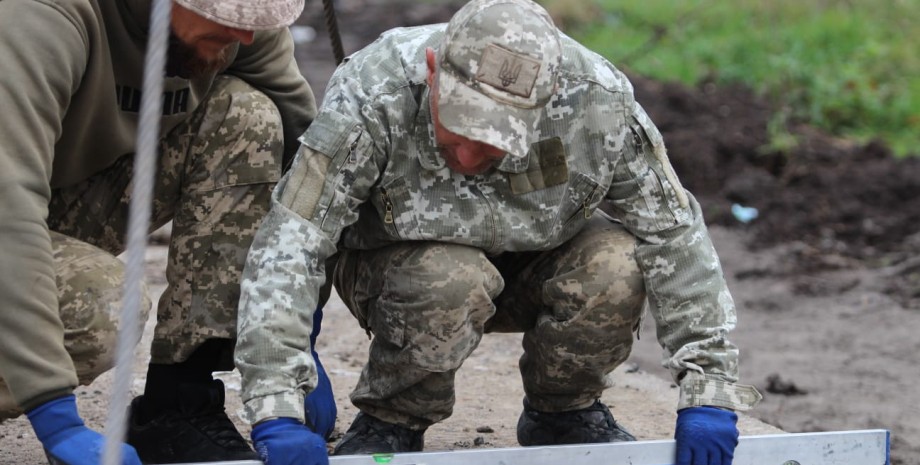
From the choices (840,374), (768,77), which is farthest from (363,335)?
(768,77)

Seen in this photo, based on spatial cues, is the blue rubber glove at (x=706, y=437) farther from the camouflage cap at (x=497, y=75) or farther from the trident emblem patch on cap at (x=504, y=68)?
the trident emblem patch on cap at (x=504, y=68)

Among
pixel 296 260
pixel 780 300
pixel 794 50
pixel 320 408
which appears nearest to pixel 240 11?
pixel 296 260

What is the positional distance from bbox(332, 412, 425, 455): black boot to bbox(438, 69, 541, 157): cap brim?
31.6 inches

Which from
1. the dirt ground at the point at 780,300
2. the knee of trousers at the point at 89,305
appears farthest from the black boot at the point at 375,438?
the knee of trousers at the point at 89,305

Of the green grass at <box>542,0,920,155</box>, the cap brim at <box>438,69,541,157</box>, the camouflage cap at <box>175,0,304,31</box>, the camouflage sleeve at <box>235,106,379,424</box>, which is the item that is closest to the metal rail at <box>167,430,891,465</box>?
the camouflage sleeve at <box>235,106,379,424</box>

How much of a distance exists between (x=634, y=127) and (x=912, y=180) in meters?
4.93

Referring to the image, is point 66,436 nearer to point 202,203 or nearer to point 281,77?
point 202,203

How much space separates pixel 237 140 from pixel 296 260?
463 millimetres

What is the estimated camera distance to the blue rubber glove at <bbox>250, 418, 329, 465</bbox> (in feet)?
8.20

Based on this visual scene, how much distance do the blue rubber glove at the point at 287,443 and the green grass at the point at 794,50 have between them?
597 cm

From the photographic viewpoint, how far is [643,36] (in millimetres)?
11430

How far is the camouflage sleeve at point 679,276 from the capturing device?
2.84 m

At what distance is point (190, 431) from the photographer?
2.94 m

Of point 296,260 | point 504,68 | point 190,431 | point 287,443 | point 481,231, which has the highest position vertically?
point 504,68
